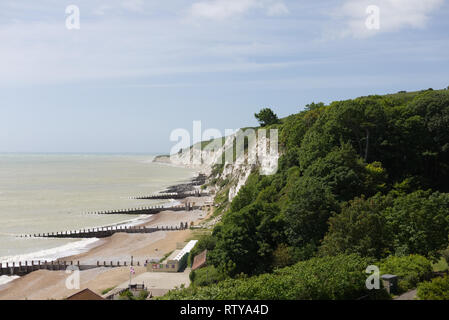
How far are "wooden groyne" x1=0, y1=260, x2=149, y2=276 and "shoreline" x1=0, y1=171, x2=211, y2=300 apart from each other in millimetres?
868

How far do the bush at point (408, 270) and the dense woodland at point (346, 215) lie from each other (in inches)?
2.3

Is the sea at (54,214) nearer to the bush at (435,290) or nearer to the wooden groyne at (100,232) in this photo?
the wooden groyne at (100,232)

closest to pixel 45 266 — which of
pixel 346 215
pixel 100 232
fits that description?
pixel 100 232

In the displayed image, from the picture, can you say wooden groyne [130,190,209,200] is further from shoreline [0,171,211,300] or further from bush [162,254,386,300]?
bush [162,254,386,300]

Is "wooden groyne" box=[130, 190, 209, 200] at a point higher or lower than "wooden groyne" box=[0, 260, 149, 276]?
lower

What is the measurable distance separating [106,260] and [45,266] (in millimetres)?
6186

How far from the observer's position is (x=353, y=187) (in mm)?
36594

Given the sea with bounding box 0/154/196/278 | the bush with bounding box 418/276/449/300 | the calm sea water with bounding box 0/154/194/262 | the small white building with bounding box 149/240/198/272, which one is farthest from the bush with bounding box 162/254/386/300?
the calm sea water with bounding box 0/154/194/262

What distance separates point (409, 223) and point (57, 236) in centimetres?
4656

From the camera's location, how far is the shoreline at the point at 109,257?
3666 centimetres

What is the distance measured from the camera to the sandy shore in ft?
119

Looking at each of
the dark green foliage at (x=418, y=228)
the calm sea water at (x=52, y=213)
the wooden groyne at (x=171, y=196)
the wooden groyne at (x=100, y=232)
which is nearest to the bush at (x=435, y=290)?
the dark green foliage at (x=418, y=228)

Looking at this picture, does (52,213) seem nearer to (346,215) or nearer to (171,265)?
(171,265)
